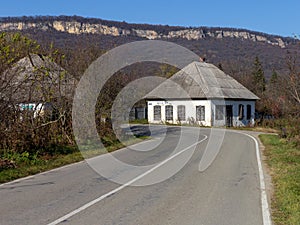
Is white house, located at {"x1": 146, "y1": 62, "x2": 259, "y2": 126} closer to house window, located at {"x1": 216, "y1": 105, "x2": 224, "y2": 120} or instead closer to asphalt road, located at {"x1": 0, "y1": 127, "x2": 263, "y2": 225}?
house window, located at {"x1": 216, "y1": 105, "x2": 224, "y2": 120}

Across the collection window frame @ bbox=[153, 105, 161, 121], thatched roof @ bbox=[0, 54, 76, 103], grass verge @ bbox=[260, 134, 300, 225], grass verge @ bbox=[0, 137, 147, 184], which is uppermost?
thatched roof @ bbox=[0, 54, 76, 103]

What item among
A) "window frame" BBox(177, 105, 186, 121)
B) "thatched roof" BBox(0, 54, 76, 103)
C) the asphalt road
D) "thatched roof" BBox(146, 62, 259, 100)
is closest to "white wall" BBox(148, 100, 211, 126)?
"window frame" BBox(177, 105, 186, 121)

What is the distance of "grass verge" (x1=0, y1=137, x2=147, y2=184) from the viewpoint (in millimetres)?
11794

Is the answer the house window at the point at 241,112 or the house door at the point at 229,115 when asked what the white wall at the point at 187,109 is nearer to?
the house door at the point at 229,115

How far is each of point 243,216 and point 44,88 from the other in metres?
12.2

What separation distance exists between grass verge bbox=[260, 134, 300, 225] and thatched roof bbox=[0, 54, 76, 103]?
899cm

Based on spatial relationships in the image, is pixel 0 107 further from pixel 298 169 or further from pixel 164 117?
pixel 164 117

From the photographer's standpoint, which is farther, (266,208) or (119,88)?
(119,88)

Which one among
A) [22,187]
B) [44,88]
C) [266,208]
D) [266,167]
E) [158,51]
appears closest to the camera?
[266,208]

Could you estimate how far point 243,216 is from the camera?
289 inches

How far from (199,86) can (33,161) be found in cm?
3244

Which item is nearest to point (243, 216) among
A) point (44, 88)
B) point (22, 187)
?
point (22, 187)

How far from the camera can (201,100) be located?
42.8 metres

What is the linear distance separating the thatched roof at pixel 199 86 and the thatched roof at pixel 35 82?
24811 mm
